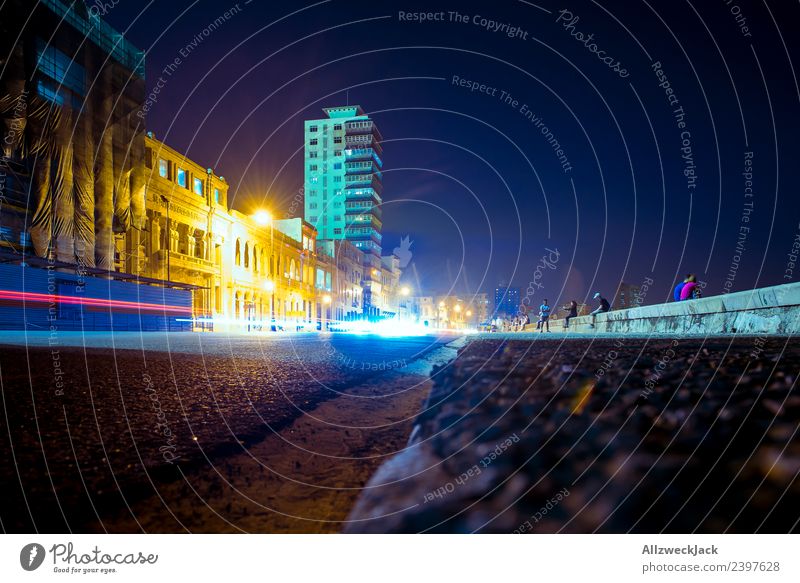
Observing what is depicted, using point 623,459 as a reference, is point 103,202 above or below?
above

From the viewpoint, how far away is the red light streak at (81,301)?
1937cm

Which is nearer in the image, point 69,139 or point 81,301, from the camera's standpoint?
point 81,301

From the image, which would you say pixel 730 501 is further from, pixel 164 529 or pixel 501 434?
pixel 164 529

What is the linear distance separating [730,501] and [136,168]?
35149 mm

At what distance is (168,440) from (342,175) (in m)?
97.3

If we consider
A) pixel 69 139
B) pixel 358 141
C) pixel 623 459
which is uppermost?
pixel 358 141

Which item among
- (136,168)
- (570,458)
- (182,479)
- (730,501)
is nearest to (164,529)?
(182,479)

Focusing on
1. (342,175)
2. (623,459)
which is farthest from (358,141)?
(623,459)

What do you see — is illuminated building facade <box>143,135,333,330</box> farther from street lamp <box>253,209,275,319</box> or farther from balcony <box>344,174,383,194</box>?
balcony <box>344,174,383,194</box>

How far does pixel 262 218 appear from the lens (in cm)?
4750

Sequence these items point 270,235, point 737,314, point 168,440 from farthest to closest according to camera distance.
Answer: point 270,235 → point 737,314 → point 168,440

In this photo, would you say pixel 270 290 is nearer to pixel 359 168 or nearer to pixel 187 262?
pixel 187 262

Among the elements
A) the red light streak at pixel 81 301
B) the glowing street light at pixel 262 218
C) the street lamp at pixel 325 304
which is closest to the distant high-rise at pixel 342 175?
the street lamp at pixel 325 304

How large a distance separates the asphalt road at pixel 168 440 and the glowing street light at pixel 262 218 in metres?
43.2
